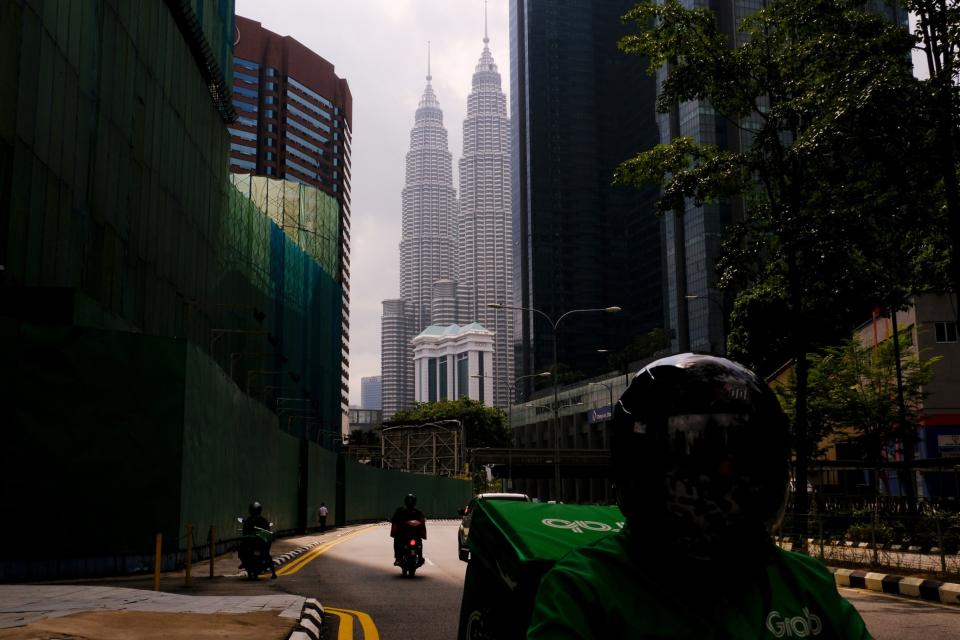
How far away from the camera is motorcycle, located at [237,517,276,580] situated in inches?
680

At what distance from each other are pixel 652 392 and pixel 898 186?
21755 millimetres

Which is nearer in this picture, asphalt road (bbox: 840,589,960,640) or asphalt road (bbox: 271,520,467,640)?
asphalt road (bbox: 840,589,960,640)

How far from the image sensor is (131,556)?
1852 cm

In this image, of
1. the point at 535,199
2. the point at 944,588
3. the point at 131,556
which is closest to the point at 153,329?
the point at 131,556

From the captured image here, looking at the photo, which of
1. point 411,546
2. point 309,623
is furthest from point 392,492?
point 309,623

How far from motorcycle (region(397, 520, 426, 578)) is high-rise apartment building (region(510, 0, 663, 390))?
136243mm

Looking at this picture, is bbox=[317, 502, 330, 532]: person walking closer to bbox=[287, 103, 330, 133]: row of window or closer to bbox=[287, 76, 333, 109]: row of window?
bbox=[287, 103, 330, 133]: row of window

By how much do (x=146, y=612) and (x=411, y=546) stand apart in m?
7.75

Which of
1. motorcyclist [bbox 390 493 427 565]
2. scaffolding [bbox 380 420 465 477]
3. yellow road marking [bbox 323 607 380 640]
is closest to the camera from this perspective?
yellow road marking [bbox 323 607 380 640]

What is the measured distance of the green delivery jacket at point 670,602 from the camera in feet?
6.03

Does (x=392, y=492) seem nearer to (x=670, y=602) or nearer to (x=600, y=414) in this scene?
(x=600, y=414)

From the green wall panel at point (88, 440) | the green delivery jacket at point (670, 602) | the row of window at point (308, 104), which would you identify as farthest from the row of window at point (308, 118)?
the green delivery jacket at point (670, 602)

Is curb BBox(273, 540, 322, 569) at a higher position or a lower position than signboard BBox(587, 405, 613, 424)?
lower

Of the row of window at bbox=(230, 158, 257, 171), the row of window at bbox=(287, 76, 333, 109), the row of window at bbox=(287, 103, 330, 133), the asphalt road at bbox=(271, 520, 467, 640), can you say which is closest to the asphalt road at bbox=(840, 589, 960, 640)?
the asphalt road at bbox=(271, 520, 467, 640)
